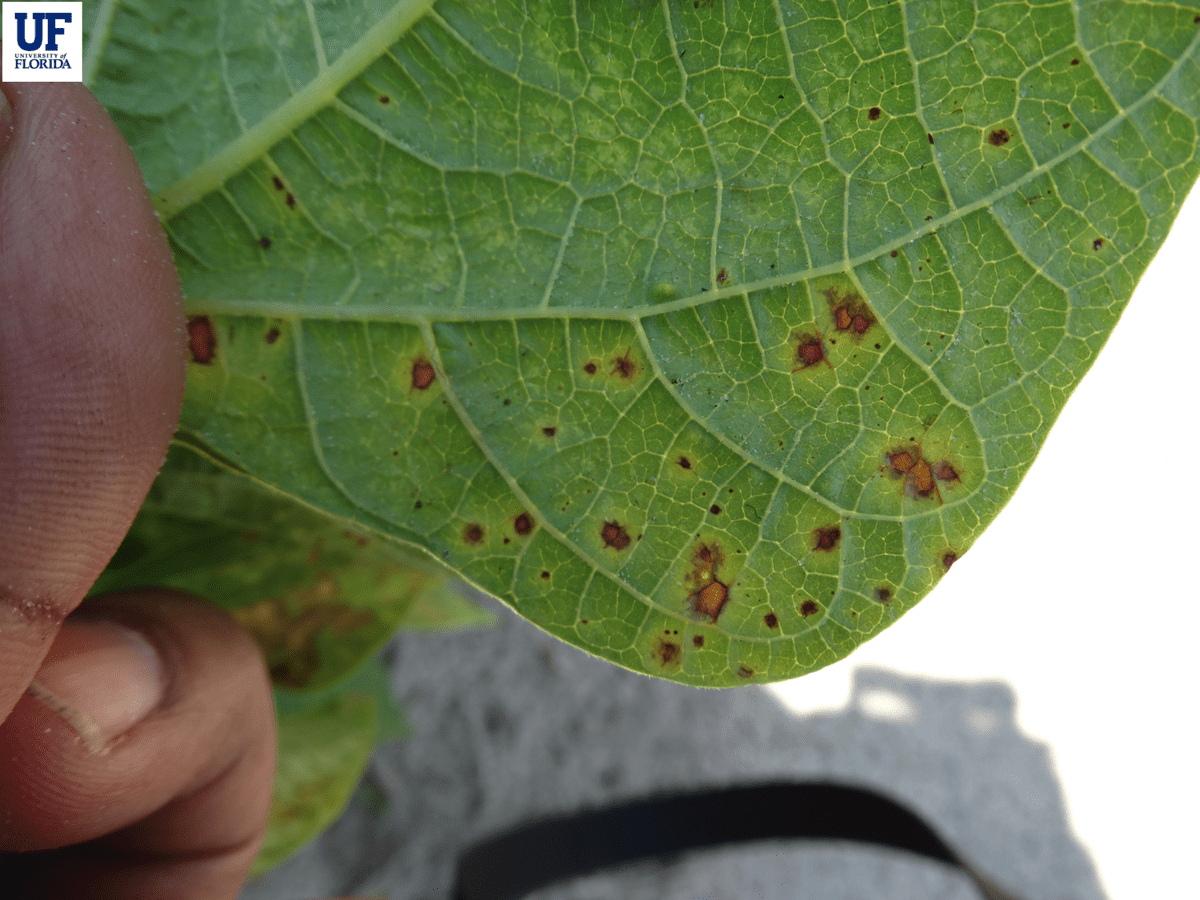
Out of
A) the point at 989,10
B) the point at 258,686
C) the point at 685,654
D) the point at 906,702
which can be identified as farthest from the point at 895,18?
the point at 906,702

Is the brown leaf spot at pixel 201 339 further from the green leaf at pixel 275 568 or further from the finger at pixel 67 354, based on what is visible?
the green leaf at pixel 275 568

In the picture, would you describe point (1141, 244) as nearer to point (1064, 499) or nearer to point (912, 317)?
point (912, 317)

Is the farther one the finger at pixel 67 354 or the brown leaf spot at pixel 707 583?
the brown leaf spot at pixel 707 583

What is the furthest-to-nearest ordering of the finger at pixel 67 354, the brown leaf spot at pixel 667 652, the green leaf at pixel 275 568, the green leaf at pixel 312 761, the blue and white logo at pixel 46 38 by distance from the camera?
the green leaf at pixel 312 761 < the green leaf at pixel 275 568 < the brown leaf spot at pixel 667 652 < the blue and white logo at pixel 46 38 < the finger at pixel 67 354

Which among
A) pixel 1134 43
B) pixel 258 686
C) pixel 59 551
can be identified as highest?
pixel 1134 43

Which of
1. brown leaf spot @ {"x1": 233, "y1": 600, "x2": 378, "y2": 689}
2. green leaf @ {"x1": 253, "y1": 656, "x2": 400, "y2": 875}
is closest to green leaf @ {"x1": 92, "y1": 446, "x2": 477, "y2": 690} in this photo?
brown leaf spot @ {"x1": 233, "y1": 600, "x2": 378, "y2": 689}

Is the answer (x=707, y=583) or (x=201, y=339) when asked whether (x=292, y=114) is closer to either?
(x=201, y=339)

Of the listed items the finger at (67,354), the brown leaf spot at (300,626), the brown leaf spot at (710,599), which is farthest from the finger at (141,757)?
the brown leaf spot at (710,599)
